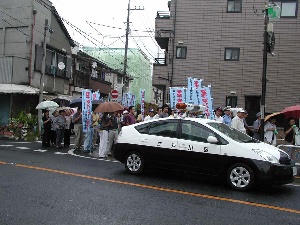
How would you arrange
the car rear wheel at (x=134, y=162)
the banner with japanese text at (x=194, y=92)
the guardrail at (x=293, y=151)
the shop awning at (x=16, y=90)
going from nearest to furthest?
the car rear wheel at (x=134, y=162) < the guardrail at (x=293, y=151) < the banner with japanese text at (x=194, y=92) < the shop awning at (x=16, y=90)

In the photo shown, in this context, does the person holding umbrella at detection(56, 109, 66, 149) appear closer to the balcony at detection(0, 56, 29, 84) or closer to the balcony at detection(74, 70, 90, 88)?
the balcony at detection(0, 56, 29, 84)

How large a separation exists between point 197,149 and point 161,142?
0.96m

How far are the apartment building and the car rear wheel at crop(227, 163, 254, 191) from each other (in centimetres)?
1520

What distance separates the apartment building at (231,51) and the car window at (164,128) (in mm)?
14308

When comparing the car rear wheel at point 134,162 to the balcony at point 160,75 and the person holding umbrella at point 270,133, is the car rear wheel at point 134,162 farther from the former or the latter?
the balcony at point 160,75

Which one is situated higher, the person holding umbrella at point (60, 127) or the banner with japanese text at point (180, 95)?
the banner with japanese text at point (180, 95)

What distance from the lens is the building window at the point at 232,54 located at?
72.5 feet

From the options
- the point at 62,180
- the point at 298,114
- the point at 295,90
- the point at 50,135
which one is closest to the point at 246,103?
the point at 295,90

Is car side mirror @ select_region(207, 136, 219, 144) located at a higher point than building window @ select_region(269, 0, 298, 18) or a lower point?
lower

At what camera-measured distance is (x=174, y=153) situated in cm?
798

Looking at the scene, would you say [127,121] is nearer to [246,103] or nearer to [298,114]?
[298,114]

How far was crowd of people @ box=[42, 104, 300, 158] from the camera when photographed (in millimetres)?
10695

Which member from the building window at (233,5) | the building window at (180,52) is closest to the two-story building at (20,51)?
the building window at (180,52)

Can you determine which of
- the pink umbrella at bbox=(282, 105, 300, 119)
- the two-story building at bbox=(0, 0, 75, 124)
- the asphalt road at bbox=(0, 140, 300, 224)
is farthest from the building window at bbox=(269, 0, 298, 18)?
the asphalt road at bbox=(0, 140, 300, 224)
